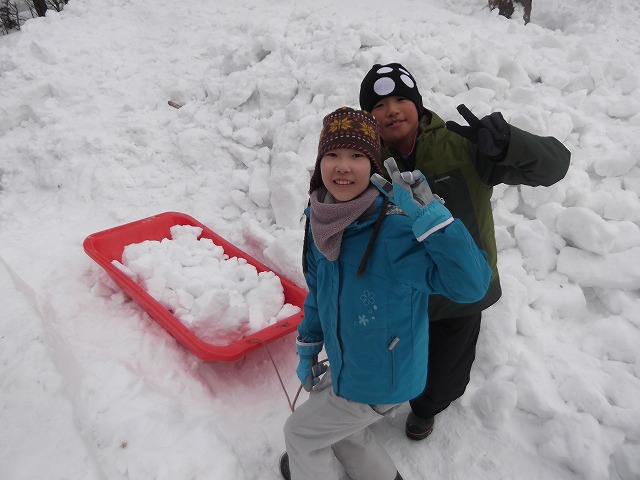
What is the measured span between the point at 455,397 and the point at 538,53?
3791 mm

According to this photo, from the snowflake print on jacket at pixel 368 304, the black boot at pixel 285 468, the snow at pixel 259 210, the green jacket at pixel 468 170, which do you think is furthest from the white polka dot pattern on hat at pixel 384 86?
the black boot at pixel 285 468

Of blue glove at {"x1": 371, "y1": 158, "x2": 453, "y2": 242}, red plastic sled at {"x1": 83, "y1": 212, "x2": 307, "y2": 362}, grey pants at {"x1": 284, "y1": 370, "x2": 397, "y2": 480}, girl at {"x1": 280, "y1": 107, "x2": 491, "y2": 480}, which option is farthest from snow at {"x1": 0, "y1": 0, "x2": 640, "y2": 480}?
blue glove at {"x1": 371, "y1": 158, "x2": 453, "y2": 242}

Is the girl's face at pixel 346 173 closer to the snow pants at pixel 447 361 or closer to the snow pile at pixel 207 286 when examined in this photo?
the snow pants at pixel 447 361

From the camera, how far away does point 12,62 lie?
467cm

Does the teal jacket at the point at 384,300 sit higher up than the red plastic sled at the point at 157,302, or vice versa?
the teal jacket at the point at 384,300

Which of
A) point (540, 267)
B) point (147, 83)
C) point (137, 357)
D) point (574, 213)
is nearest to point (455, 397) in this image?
point (540, 267)

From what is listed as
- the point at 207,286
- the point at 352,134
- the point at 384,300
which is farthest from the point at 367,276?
the point at 207,286

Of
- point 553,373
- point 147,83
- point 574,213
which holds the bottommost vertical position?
point 553,373

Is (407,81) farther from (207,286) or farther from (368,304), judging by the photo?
(207,286)

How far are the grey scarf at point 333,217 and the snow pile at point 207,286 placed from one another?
1211mm

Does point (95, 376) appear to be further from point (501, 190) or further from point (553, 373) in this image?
point (501, 190)

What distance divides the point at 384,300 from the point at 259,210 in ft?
7.51

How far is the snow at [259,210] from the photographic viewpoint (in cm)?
203

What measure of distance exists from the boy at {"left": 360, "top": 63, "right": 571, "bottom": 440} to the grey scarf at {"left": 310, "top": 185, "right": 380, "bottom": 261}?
1.48 feet
